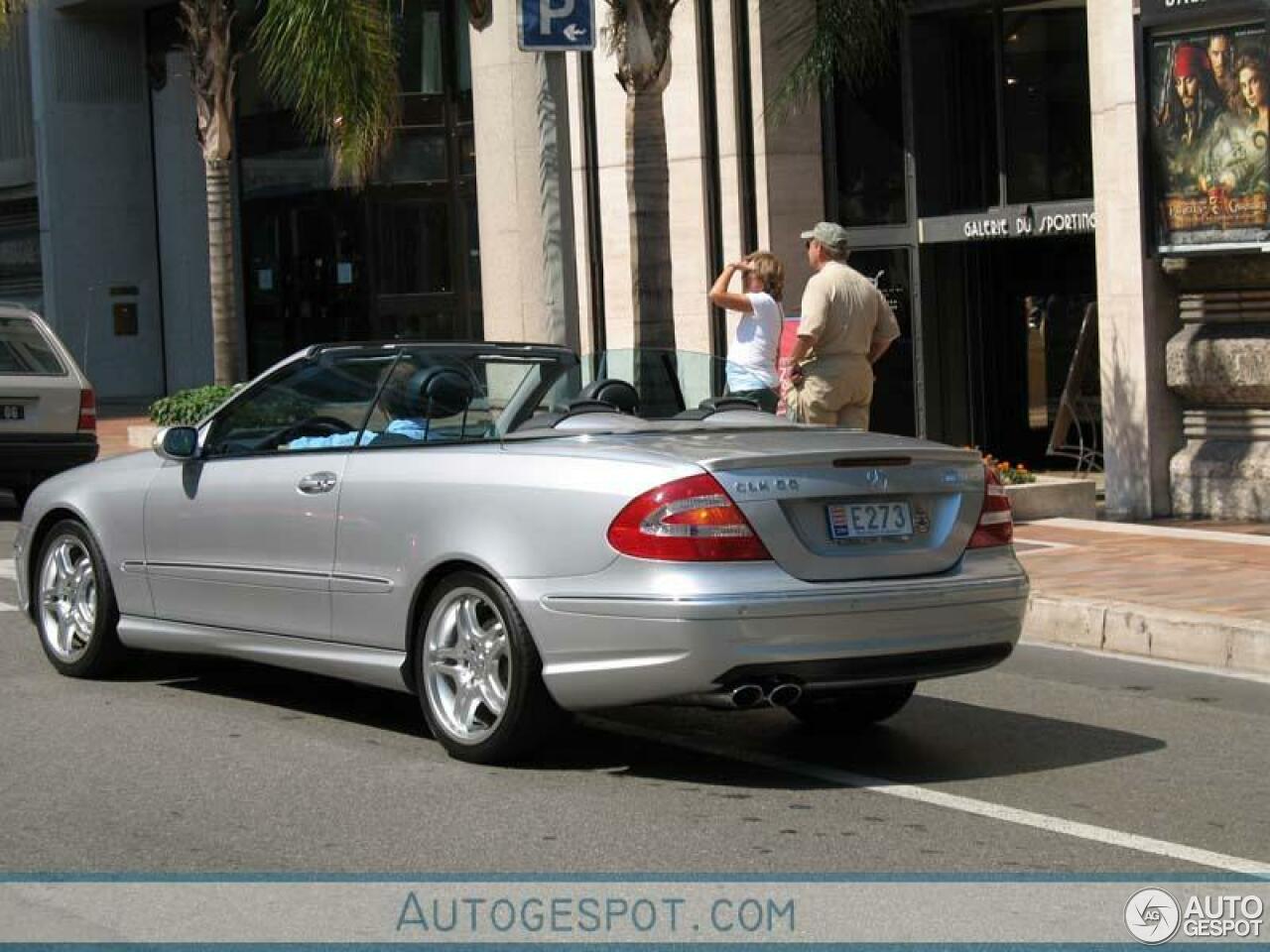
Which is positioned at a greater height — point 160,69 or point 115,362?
point 160,69

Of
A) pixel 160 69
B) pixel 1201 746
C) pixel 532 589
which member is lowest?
pixel 1201 746

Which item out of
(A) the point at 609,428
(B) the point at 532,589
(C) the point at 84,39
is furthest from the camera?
(C) the point at 84,39

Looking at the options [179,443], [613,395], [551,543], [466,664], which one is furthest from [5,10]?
[551,543]

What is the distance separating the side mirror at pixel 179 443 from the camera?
8.63m

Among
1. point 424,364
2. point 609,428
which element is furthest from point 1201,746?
point 424,364

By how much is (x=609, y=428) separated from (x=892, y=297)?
11053mm

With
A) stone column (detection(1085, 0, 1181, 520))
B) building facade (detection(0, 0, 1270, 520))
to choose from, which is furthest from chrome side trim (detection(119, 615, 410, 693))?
stone column (detection(1085, 0, 1181, 520))

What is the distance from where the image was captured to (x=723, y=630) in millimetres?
6773

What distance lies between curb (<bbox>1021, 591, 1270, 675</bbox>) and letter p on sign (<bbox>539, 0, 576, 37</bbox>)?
4514mm

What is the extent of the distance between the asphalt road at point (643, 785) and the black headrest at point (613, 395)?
119 centimetres

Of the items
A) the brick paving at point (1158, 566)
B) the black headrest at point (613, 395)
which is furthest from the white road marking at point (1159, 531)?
the black headrest at point (613, 395)

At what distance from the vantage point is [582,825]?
21.2 ft

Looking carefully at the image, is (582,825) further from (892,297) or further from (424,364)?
(892,297)

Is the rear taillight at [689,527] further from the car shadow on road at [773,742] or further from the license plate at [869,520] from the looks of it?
the car shadow on road at [773,742]
